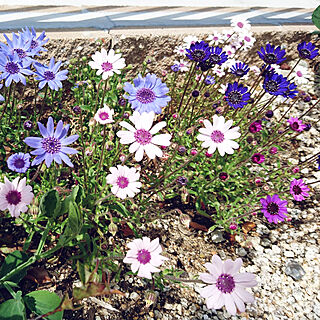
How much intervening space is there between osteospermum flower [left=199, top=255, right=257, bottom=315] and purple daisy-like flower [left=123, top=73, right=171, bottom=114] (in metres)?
0.72

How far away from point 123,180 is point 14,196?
43 cm

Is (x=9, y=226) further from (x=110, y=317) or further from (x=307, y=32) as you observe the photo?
(x=307, y=32)

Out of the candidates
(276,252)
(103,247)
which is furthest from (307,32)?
(103,247)

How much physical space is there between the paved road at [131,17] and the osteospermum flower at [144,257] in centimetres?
183

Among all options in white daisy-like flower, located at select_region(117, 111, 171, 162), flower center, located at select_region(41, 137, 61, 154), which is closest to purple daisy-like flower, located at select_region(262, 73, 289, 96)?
white daisy-like flower, located at select_region(117, 111, 171, 162)

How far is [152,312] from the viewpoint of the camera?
176 cm

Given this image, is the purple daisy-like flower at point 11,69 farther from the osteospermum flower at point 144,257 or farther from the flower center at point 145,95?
the osteospermum flower at point 144,257

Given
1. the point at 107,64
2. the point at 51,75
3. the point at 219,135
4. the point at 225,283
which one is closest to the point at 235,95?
the point at 219,135

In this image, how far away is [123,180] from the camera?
4.91ft

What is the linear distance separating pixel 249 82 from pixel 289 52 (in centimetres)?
53

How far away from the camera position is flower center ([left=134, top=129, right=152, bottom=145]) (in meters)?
1.44

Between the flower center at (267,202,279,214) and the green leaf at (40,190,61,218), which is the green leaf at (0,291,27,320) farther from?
the flower center at (267,202,279,214)

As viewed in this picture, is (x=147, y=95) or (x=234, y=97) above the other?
(x=234, y=97)

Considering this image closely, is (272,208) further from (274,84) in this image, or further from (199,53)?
(199,53)
